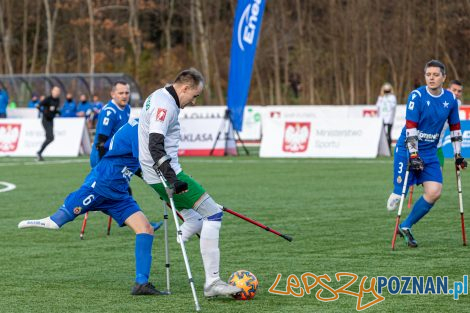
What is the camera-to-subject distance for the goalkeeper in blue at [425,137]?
41.9 feet

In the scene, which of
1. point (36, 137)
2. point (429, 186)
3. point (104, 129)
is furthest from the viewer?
point (36, 137)

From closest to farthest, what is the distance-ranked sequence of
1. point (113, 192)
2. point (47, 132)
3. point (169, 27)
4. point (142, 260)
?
point (142, 260)
point (113, 192)
point (47, 132)
point (169, 27)

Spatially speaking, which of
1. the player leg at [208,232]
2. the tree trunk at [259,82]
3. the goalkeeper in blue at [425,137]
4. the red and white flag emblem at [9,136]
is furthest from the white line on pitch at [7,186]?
the tree trunk at [259,82]

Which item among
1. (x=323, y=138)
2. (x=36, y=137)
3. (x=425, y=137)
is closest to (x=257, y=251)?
(x=425, y=137)

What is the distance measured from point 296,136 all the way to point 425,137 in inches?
763

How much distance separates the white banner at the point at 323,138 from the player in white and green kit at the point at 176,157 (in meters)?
21.9

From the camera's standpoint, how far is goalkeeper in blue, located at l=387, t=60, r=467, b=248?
12766mm

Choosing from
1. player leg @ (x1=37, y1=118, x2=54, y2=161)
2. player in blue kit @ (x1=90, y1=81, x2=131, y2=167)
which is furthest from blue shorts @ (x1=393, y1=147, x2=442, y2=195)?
player leg @ (x1=37, y1=118, x2=54, y2=161)

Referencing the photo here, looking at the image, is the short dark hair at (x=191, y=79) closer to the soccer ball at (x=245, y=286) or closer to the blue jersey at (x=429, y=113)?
the soccer ball at (x=245, y=286)

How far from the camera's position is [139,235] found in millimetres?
10102

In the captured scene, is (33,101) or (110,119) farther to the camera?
(33,101)

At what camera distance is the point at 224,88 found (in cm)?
6850

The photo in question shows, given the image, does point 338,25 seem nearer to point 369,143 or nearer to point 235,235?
point 369,143

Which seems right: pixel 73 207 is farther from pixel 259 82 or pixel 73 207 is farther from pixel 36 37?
pixel 36 37
